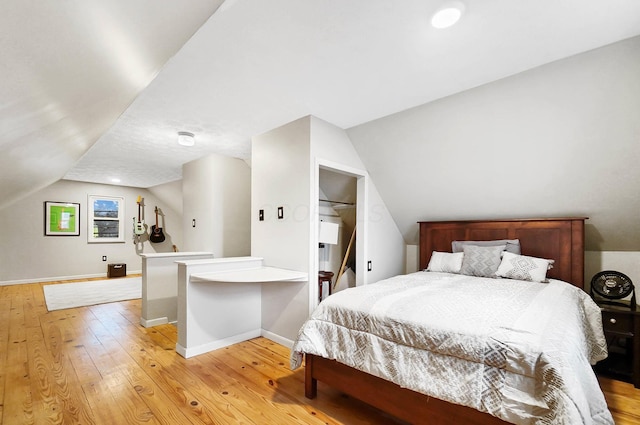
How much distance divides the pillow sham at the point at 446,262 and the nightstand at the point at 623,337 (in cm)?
120

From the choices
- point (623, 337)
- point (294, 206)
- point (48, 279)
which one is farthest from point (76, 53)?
point (48, 279)

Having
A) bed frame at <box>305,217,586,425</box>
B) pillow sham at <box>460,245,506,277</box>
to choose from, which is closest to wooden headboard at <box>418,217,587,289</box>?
bed frame at <box>305,217,586,425</box>

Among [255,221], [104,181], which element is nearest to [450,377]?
[255,221]

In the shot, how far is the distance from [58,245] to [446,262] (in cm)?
830

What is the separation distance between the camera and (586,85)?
204 centimetres

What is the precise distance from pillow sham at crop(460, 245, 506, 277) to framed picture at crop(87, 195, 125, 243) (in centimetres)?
805

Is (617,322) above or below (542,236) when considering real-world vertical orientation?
below

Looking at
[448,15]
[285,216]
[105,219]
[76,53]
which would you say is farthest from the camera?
[105,219]

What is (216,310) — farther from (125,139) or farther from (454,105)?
(454,105)

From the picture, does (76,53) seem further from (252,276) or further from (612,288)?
(612,288)

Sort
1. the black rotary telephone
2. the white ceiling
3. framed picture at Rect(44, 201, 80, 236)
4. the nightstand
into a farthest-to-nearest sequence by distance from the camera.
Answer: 1. framed picture at Rect(44, 201, 80, 236)
2. the black rotary telephone
3. the nightstand
4. the white ceiling

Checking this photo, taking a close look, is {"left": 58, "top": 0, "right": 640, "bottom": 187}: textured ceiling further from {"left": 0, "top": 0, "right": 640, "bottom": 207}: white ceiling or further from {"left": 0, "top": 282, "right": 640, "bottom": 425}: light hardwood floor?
{"left": 0, "top": 282, "right": 640, "bottom": 425}: light hardwood floor

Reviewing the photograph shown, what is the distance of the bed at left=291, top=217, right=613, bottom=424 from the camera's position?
1.19 metres

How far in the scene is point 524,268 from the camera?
9.04ft
